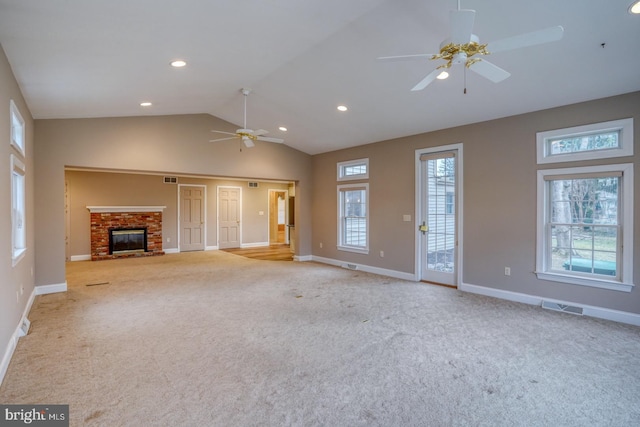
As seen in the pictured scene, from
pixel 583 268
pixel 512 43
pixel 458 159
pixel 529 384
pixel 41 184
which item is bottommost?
pixel 529 384

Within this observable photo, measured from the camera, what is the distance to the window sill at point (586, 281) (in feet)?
12.9

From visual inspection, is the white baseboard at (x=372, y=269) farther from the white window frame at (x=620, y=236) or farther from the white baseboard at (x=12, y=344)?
the white baseboard at (x=12, y=344)

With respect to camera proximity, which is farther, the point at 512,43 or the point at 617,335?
the point at 617,335

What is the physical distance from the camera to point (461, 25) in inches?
88.8

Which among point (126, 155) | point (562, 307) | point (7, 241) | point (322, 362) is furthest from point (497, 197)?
point (126, 155)

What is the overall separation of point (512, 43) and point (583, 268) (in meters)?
3.37

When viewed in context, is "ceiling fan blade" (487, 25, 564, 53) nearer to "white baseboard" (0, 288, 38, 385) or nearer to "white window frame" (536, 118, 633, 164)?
"white window frame" (536, 118, 633, 164)

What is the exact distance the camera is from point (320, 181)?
8.23 m

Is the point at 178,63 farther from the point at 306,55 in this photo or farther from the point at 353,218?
the point at 353,218

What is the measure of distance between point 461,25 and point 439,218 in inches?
157

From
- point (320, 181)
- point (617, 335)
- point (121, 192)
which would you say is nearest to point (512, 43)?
point (617, 335)

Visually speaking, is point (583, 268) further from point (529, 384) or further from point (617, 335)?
point (529, 384)

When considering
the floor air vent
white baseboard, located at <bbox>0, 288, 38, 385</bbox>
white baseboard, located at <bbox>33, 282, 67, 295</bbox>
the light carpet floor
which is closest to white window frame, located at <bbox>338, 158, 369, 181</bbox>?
the light carpet floor

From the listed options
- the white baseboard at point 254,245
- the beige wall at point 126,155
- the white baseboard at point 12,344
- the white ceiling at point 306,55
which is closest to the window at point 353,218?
the beige wall at point 126,155
